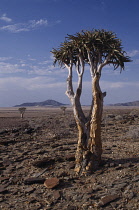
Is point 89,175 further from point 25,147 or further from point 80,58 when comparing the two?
point 25,147

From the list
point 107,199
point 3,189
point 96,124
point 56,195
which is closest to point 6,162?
point 3,189

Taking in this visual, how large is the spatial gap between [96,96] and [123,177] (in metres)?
2.85

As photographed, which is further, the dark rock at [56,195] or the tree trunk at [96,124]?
the tree trunk at [96,124]

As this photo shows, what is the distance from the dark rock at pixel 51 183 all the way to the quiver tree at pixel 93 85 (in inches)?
42.0

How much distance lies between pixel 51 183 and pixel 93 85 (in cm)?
363

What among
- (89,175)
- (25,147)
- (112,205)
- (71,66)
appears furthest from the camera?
(25,147)

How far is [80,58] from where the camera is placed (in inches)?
330

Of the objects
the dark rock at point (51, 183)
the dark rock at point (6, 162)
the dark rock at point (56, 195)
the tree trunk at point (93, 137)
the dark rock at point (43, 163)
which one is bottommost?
the dark rock at point (56, 195)

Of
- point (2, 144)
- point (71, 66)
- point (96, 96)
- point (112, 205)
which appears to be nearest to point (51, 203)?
point (112, 205)

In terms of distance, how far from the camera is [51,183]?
21.9 ft

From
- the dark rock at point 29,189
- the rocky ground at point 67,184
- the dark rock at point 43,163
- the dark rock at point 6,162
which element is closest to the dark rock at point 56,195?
the rocky ground at point 67,184

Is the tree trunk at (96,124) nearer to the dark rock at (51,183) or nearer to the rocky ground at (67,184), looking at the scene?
the rocky ground at (67,184)

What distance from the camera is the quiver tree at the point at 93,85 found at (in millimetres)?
7688

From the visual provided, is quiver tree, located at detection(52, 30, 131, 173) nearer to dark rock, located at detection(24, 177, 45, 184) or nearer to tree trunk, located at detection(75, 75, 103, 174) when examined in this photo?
tree trunk, located at detection(75, 75, 103, 174)
